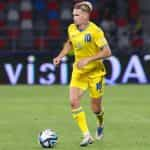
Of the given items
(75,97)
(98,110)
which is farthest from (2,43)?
(75,97)

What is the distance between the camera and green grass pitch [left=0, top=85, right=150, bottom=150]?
36.7 ft

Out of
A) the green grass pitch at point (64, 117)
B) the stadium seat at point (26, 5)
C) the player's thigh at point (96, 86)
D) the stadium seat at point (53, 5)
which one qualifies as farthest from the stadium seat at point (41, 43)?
the player's thigh at point (96, 86)

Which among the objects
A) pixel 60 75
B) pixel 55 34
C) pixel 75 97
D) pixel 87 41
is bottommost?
pixel 60 75

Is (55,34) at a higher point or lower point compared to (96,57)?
lower

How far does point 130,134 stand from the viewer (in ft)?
40.1

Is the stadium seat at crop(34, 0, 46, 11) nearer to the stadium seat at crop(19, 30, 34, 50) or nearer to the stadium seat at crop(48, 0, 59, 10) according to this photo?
the stadium seat at crop(48, 0, 59, 10)

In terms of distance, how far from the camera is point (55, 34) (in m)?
30.2

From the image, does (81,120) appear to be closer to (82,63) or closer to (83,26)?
(82,63)

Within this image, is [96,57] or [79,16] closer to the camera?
[79,16]

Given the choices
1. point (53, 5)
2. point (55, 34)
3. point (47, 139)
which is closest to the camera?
point (47, 139)

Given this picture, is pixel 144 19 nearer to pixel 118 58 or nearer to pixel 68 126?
pixel 118 58

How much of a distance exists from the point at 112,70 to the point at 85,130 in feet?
41.8

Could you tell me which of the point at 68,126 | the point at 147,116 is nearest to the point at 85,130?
the point at 68,126

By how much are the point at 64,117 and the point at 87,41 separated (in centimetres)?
435
